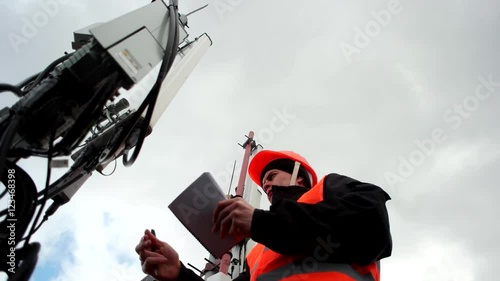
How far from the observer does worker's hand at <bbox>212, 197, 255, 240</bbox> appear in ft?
4.81

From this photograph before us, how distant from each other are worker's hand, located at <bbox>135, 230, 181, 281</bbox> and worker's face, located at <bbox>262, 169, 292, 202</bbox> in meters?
0.67

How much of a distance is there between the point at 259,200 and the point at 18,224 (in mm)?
6891

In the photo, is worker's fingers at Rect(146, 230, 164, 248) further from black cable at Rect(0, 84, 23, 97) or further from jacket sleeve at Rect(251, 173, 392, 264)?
black cable at Rect(0, 84, 23, 97)

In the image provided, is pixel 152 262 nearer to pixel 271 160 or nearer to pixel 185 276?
pixel 185 276

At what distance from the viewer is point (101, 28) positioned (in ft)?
4.42

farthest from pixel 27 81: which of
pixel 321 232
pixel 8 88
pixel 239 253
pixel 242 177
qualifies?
pixel 242 177

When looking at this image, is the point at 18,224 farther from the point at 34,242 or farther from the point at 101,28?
the point at 101,28

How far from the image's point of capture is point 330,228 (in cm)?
147

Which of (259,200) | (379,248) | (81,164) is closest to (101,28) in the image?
(81,164)

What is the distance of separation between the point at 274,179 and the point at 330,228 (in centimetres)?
82

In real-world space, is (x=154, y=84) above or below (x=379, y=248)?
above

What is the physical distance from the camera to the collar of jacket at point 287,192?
2.04m

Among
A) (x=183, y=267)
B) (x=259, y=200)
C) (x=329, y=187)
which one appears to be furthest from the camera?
(x=259, y=200)

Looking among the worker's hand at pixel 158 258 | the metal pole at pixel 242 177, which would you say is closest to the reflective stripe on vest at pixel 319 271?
the worker's hand at pixel 158 258
